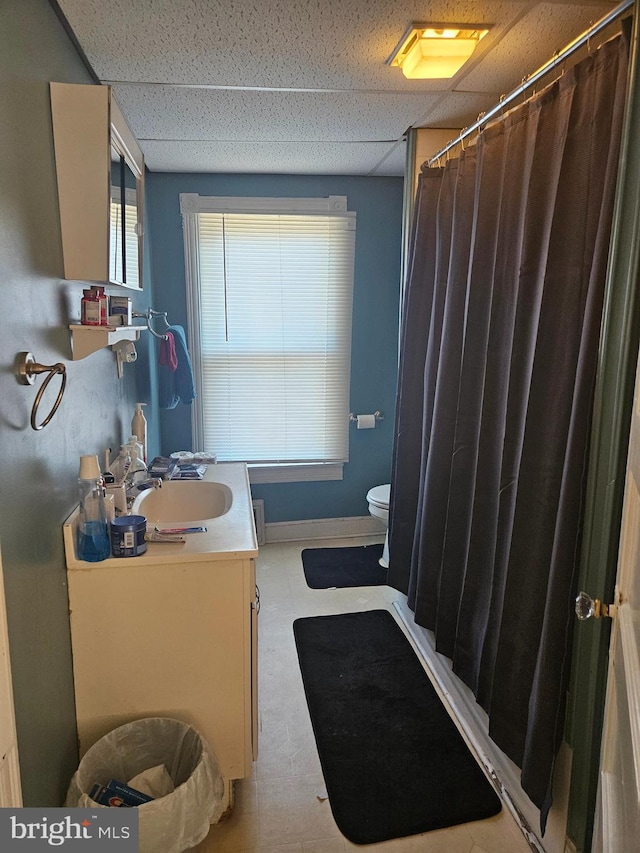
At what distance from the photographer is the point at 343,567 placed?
3.32 m

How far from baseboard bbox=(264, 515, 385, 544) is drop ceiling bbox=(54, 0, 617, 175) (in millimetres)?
2121

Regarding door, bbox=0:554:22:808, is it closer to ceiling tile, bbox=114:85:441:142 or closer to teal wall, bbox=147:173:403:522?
ceiling tile, bbox=114:85:441:142

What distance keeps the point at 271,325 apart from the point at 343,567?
1.47 meters

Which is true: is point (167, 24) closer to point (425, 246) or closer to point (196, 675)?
point (425, 246)

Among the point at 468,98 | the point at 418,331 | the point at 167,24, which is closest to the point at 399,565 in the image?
the point at 418,331

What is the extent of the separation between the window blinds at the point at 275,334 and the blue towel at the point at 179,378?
431 millimetres

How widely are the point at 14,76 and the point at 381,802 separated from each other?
83.2 inches

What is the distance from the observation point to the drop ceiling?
154 cm

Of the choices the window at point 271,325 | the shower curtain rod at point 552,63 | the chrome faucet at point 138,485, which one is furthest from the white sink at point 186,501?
the shower curtain rod at point 552,63

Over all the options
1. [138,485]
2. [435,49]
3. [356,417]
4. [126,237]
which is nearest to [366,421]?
[356,417]

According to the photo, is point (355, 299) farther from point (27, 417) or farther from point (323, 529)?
point (27, 417)

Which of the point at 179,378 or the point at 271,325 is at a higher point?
the point at 271,325

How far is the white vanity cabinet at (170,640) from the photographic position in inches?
62.7

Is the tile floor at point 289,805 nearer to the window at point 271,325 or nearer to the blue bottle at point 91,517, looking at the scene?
the blue bottle at point 91,517
